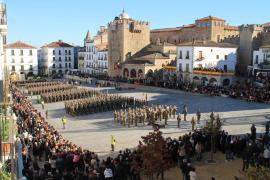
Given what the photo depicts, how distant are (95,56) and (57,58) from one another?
14454 millimetres

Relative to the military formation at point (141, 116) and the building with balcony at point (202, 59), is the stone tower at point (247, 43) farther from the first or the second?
the military formation at point (141, 116)

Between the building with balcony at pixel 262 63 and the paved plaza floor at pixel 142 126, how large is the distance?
9.61m

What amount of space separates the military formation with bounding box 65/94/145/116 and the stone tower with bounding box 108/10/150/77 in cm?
2928

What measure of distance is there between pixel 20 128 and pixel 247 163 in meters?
14.2

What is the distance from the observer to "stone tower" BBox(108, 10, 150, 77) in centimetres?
6359

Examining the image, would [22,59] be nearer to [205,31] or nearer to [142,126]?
[205,31]

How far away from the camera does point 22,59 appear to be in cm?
7919

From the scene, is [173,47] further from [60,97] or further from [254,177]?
[254,177]

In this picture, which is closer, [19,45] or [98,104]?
[98,104]

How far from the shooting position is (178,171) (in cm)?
1554

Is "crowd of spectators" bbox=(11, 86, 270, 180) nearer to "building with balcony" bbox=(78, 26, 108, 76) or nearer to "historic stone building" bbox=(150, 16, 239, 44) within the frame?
"historic stone building" bbox=(150, 16, 239, 44)

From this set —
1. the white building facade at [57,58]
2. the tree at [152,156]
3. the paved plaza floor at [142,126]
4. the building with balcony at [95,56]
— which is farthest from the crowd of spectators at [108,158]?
the white building facade at [57,58]

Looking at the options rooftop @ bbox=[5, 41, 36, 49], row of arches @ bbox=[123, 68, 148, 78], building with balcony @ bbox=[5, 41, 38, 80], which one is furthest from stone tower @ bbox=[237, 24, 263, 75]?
rooftop @ bbox=[5, 41, 36, 49]

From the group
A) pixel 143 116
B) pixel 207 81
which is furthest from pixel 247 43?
pixel 143 116
